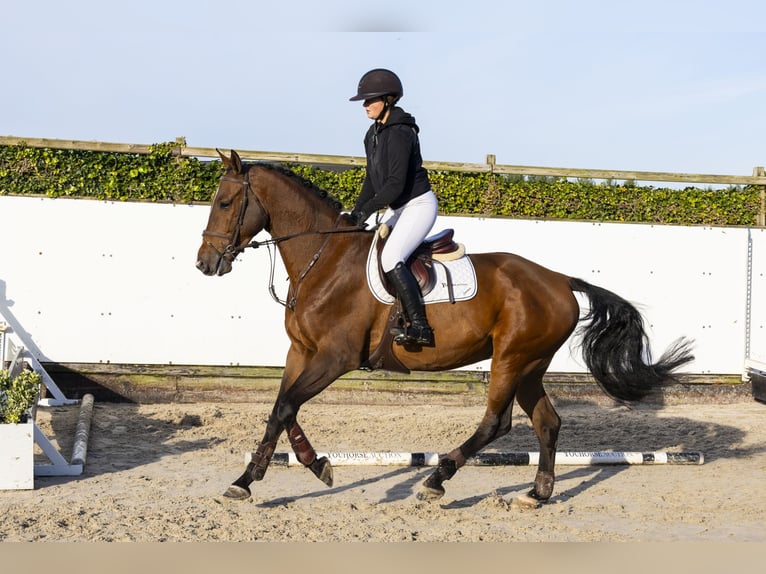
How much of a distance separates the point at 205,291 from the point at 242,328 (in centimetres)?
59

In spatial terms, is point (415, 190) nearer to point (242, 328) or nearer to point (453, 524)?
point (453, 524)

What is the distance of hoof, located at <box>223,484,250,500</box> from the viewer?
5.69 meters

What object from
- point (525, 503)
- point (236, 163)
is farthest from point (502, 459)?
point (236, 163)

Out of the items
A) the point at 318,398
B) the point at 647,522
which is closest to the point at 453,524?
the point at 647,522

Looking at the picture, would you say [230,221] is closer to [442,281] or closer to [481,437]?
[442,281]

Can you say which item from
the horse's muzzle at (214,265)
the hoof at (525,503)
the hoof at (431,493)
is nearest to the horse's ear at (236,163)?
the horse's muzzle at (214,265)

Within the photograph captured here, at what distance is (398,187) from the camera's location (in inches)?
229

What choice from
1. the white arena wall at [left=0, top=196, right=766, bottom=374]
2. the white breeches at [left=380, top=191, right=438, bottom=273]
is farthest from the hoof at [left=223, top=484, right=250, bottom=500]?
the white arena wall at [left=0, top=196, right=766, bottom=374]

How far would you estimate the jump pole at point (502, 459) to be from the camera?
6.66 m

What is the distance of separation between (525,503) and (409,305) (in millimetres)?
1550

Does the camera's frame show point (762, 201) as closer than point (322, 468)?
No

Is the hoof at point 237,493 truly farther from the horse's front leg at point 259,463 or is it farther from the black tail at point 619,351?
the black tail at point 619,351

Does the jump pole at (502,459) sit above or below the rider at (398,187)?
below

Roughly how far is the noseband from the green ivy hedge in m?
4.19
